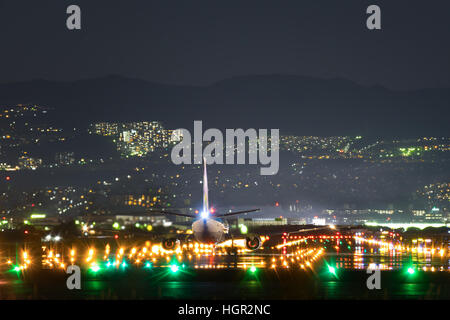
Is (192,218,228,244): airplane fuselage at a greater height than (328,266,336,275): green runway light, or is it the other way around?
(192,218,228,244): airplane fuselage

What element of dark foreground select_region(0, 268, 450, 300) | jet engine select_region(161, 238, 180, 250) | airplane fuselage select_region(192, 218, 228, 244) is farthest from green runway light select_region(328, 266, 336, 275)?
jet engine select_region(161, 238, 180, 250)

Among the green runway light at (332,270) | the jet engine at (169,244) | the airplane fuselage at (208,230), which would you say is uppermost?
the airplane fuselage at (208,230)

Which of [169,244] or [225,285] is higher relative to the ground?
[169,244]

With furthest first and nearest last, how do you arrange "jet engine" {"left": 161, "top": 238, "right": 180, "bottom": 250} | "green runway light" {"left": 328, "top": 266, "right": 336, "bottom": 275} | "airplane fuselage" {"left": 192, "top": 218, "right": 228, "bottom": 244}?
"airplane fuselage" {"left": 192, "top": 218, "right": 228, "bottom": 244}
"jet engine" {"left": 161, "top": 238, "right": 180, "bottom": 250}
"green runway light" {"left": 328, "top": 266, "right": 336, "bottom": 275}

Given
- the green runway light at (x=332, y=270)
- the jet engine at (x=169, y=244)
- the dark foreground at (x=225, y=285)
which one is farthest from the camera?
the jet engine at (x=169, y=244)

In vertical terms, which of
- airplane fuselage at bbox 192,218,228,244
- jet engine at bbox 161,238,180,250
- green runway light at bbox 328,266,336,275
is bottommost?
green runway light at bbox 328,266,336,275

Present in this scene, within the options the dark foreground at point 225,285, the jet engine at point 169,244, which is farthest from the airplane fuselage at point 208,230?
the dark foreground at point 225,285

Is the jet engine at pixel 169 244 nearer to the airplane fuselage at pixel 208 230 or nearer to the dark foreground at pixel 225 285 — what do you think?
the airplane fuselage at pixel 208 230

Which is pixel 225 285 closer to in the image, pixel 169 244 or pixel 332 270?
A: pixel 332 270

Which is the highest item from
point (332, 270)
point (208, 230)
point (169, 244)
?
point (208, 230)

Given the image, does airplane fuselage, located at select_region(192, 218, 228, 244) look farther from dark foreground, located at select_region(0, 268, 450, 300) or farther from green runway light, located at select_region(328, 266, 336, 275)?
dark foreground, located at select_region(0, 268, 450, 300)

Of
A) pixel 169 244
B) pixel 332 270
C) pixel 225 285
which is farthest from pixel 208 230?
pixel 225 285
